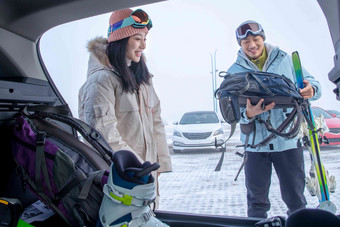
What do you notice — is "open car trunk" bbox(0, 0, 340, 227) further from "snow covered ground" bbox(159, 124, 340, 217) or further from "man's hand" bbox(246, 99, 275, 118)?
"snow covered ground" bbox(159, 124, 340, 217)

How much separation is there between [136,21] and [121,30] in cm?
9

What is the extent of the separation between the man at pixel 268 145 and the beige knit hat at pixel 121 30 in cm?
64

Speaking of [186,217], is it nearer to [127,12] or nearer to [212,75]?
[127,12]

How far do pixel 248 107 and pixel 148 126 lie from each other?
1.89 ft

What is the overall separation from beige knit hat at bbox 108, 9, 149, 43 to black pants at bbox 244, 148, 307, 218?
967mm

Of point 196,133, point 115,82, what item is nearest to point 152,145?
point 115,82

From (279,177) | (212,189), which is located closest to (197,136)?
(212,189)

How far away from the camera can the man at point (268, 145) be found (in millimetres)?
1469

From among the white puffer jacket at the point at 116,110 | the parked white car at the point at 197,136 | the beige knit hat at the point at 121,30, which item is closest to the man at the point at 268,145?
the white puffer jacket at the point at 116,110

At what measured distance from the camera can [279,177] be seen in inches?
59.4

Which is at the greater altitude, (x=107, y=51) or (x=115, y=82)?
(x=107, y=51)

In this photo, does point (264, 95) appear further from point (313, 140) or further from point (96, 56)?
point (96, 56)

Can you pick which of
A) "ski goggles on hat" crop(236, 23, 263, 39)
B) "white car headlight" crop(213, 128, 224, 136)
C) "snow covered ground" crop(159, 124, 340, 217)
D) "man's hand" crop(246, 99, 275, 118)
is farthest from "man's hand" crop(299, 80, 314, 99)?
"white car headlight" crop(213, 128, 224, 136)

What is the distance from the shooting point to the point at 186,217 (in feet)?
3.65
